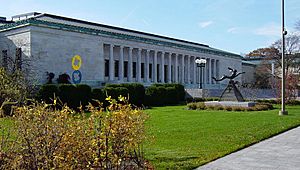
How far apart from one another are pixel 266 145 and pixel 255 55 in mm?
85293

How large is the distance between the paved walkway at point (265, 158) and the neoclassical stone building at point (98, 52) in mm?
29806

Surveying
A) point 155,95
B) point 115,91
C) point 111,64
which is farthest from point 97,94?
point 111,64

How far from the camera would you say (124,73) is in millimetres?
53875

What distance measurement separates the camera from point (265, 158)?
8.68m

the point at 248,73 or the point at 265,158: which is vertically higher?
the point at 248,73

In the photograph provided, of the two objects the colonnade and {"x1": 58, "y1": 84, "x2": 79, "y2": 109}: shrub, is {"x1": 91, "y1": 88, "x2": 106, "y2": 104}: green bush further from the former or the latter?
the colonnade

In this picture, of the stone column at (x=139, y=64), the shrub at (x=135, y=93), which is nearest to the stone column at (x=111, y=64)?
the stone column at (x=139, y=64)

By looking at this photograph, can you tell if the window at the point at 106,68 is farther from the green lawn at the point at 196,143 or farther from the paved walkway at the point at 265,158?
the paved walkway at the point at 265,158

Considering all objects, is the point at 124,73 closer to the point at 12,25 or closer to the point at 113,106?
the point at 12,25

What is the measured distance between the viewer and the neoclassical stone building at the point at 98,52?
38250 millimetres

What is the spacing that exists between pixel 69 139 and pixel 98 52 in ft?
138

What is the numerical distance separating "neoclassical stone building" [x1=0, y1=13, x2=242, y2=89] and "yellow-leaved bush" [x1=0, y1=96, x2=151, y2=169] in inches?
1292

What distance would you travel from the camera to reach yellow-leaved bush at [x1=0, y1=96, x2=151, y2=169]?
4.63m

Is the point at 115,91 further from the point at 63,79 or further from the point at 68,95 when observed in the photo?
the point at 63,79
